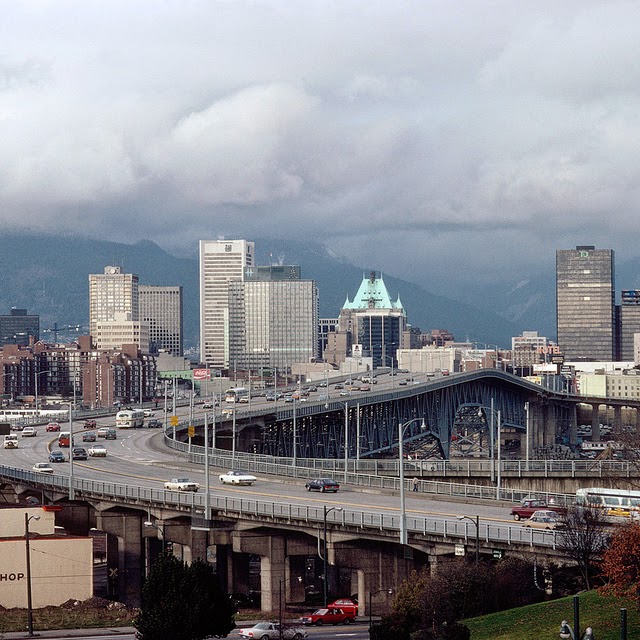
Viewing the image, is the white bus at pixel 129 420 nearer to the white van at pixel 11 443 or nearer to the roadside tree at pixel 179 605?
the white van at pixel 11 443

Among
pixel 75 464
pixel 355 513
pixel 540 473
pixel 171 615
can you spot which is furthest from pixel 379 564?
pixel 75 464

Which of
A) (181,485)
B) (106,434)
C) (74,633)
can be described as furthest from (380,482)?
(106,434)

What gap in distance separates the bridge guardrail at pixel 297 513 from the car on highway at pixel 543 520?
5.07 feet

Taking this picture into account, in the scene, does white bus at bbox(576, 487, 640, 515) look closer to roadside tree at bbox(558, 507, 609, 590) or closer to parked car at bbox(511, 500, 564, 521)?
parked car at bbox(511, 500, 564, 521)

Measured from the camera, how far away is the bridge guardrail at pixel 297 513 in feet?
238

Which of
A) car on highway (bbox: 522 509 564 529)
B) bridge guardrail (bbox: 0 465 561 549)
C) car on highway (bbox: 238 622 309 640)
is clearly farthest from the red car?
car on highway (bbox: 522 509 564 529)

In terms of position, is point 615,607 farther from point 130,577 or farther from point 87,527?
point 87,527

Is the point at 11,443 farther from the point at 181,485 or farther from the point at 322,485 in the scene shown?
the point at 322,485

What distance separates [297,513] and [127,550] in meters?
17.8

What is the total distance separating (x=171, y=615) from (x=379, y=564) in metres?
22.2

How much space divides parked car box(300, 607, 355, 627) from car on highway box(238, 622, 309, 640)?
6377 mm

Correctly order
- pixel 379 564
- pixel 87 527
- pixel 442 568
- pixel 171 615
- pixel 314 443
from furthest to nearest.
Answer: pixel 314 443, pixel 87 527, pixel 379 564, pixel 442 568, pixel 171 615

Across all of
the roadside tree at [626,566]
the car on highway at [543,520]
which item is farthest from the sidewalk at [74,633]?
the roadside tree at [626,566]

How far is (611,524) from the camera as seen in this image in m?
72.5
